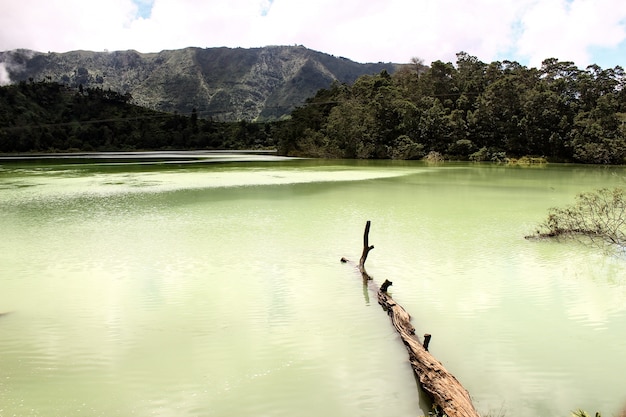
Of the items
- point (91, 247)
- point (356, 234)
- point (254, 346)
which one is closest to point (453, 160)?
point (356, 234)

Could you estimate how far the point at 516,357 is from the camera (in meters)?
5.18

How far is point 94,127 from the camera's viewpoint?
8750cm

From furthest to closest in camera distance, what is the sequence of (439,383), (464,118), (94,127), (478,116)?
(94,127) < (464,118) < (478,116) < (439,383)

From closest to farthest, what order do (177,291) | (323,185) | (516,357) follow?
(516,357) → (177,291) → (323,185)

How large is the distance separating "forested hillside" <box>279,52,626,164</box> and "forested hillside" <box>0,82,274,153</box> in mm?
39282

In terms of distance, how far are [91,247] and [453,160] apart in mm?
43263

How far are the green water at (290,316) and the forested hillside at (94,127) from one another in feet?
249

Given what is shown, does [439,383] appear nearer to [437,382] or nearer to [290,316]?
[437,382]

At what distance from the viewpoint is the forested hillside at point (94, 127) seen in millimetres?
78938

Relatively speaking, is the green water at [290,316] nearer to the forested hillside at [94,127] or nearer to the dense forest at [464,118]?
the dense forest at [464,118]

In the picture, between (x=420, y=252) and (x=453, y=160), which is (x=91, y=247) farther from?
(x=453, y=160)

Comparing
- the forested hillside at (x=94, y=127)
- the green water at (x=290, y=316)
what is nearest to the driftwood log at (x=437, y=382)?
the green water at (x=290, y=316)

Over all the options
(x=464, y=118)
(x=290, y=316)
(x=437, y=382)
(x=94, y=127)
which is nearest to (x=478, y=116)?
(x=464, y=118)

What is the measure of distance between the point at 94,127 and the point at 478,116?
69.2 m
